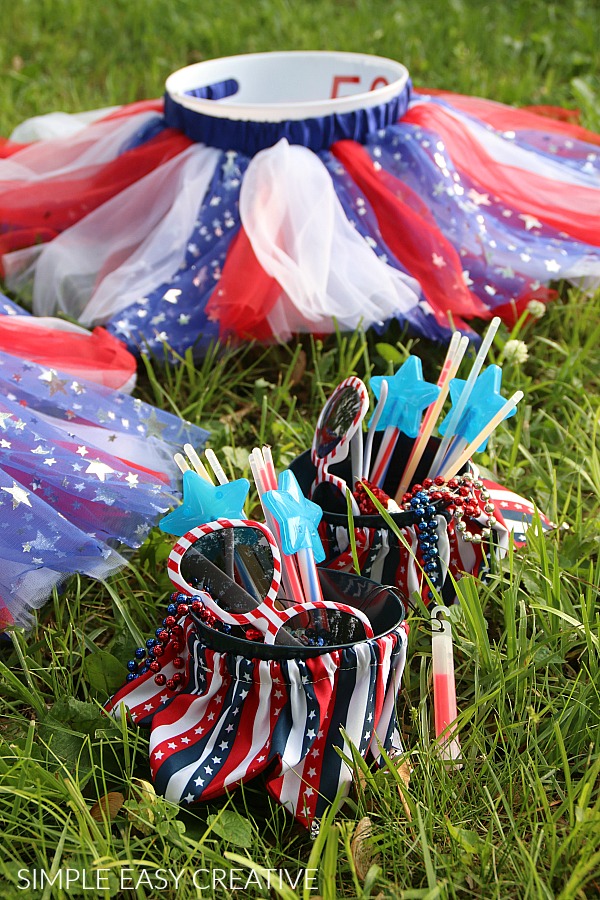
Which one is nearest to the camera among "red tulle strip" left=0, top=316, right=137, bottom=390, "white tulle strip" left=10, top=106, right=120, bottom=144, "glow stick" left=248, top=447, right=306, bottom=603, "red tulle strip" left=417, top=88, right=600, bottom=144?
"glow stick" left=248, top=447, right=306, bottom=603

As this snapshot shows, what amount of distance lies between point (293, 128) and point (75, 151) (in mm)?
515

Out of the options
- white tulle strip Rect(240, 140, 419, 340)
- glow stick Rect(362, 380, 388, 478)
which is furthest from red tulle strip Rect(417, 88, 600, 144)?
glow stick Rect(362, 380, 388, 478)

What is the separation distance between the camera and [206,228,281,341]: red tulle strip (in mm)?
1456

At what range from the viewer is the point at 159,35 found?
9.52 feet

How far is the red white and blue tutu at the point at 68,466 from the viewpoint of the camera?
1.03 meters

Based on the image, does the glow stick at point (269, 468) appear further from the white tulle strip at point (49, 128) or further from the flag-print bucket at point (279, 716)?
the white tulle strip at point (49, 128)

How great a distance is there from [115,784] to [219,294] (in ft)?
2.64

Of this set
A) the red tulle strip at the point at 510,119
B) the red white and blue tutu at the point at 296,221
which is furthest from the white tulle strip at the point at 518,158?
the red tulle strip at the point at 510,119

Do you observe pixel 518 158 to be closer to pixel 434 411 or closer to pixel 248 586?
pixel 434 411

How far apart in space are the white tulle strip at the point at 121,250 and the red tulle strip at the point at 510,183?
40 centimetres

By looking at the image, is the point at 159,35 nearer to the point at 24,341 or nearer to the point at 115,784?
the point at 24,341

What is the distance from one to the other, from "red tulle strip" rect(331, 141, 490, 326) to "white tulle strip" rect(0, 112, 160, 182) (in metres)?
0.44

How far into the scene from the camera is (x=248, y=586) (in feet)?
3.05

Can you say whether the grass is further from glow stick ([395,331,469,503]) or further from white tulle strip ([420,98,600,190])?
white tulle strip ([420,98,600,190])
